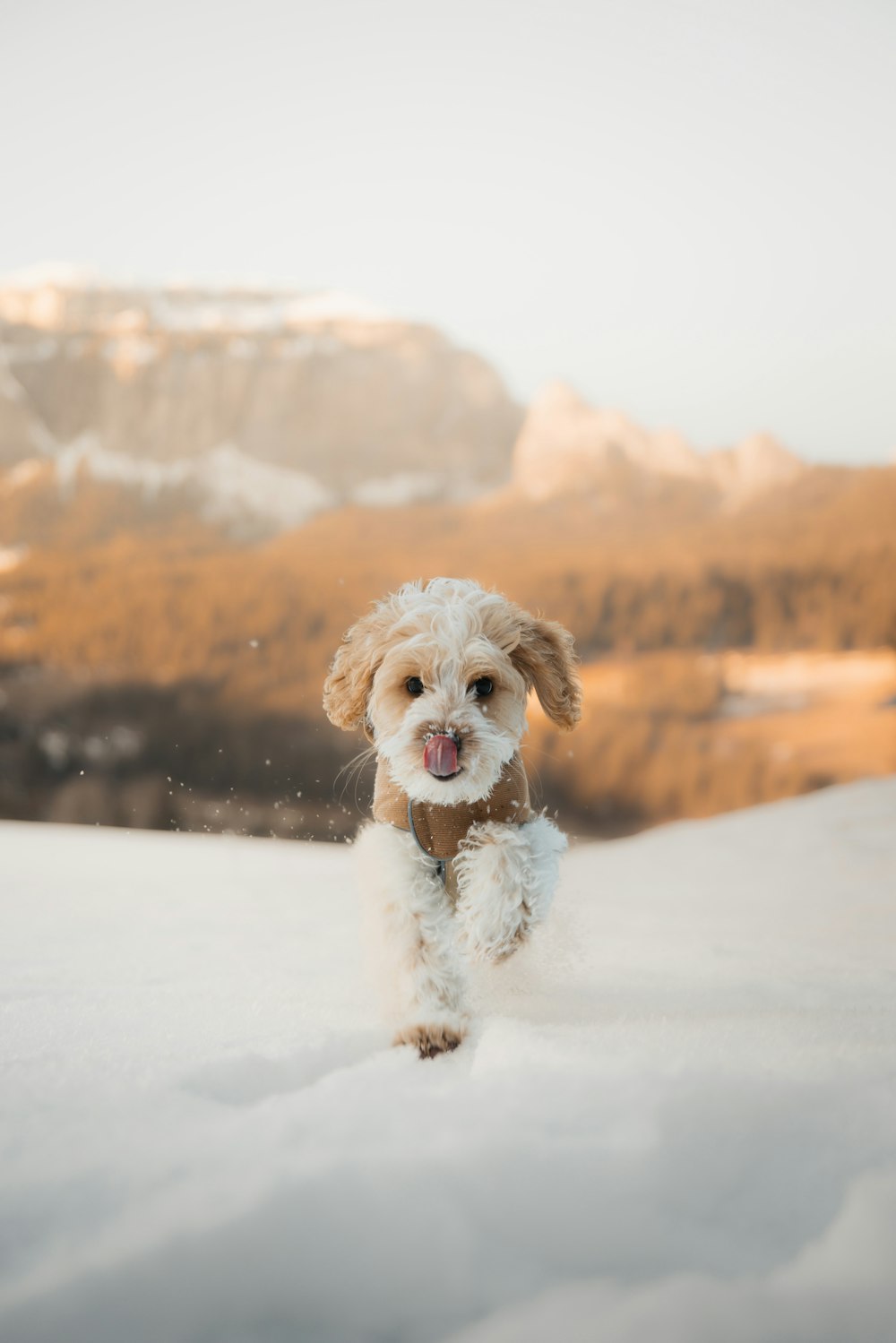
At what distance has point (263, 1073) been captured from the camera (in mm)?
1670

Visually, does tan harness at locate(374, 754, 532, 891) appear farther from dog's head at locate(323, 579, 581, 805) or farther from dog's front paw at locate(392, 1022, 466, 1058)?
dog's front paw at locate(392, 1022, 466, 1058)

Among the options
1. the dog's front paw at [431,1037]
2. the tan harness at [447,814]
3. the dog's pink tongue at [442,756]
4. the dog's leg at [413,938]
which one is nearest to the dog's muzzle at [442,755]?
the dog's pink tongue at [442,756]

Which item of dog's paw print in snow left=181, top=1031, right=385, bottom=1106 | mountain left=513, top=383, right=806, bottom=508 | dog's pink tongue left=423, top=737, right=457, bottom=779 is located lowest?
dog's paw print in snow left=181, top=1031, right=385, bottom=1106

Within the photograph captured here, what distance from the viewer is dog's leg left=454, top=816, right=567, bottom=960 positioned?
200 cm

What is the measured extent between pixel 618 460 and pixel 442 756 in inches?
218

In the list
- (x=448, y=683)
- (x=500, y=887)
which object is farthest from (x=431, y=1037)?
(x=448, y=683)

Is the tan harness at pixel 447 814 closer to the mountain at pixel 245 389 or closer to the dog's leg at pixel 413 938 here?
the dog's leg at pixel 413 938

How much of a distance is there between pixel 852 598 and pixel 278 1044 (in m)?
5.86

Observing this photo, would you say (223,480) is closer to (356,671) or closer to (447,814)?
(356,671)

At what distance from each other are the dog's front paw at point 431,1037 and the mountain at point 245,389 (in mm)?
5672

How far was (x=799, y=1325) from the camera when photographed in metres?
1.07

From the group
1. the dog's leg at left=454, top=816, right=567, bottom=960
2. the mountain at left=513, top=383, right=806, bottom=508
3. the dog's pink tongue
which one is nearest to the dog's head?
the dog's pink tongue

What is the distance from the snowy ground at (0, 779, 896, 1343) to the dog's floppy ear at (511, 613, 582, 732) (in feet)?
1.56

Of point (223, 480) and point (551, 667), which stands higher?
point (551, 667)
